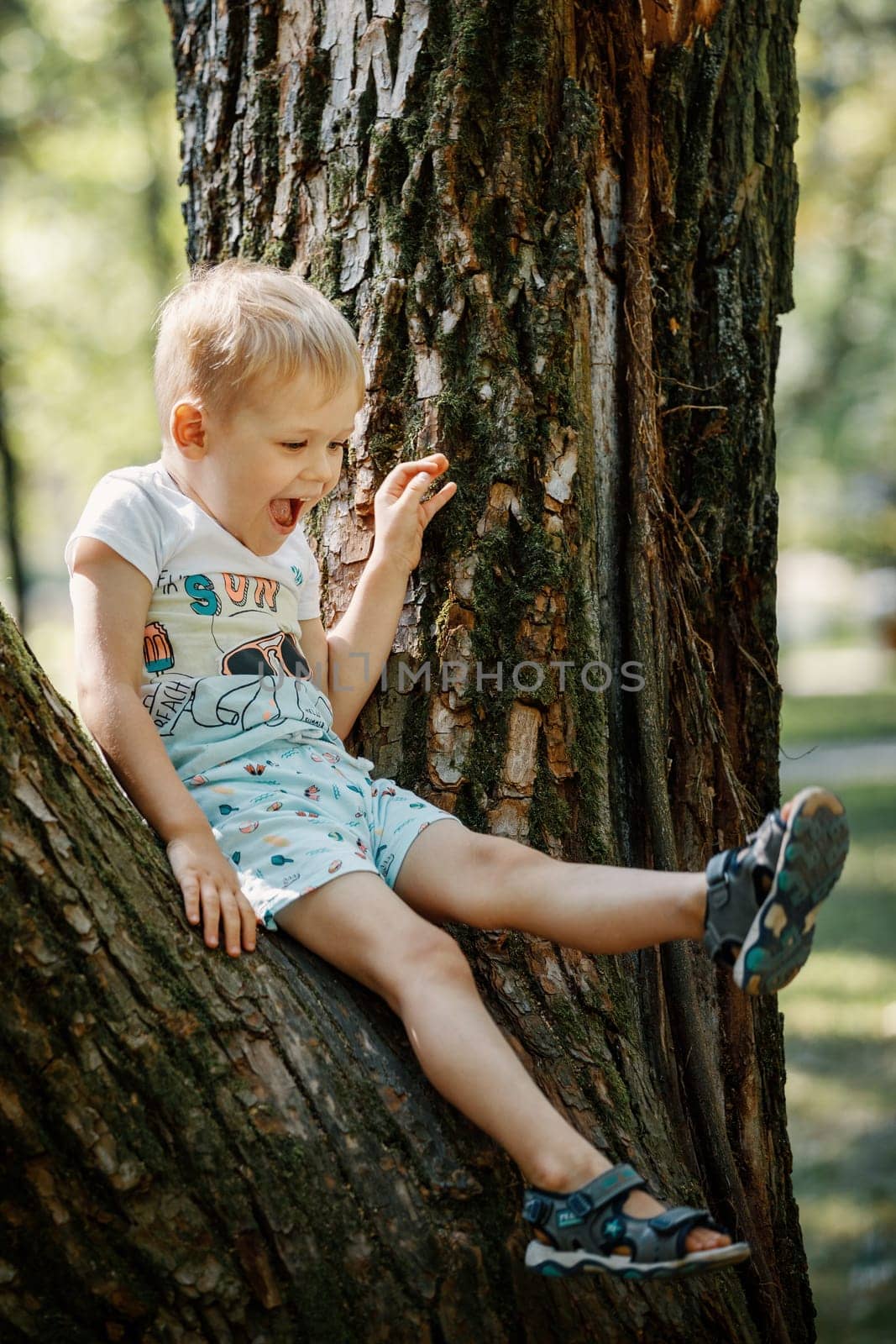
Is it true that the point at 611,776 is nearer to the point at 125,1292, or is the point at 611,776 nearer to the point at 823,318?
the point at 125,1292

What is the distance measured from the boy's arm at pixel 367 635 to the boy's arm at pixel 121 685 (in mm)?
485

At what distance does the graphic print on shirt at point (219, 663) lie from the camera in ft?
7.93

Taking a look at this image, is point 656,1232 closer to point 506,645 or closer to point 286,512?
point 506,645

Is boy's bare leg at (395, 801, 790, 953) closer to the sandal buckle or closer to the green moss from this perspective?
the sandal buckle

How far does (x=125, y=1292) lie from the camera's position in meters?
1.78

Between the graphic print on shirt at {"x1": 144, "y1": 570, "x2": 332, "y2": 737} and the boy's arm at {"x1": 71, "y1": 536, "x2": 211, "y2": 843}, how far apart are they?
0.08 meters

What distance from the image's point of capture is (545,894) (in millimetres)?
2201

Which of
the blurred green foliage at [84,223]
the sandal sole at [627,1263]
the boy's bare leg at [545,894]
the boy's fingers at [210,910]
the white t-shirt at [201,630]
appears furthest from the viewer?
the blurred green foliage at [84,223]

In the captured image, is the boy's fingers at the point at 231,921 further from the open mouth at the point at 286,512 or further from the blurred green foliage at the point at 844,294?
the blurred green foliage at the point at 844,294

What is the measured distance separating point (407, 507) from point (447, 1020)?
1125 millimetres

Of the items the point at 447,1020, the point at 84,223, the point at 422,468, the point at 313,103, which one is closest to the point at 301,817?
the point at 447,1020

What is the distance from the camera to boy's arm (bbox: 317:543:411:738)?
105 inches

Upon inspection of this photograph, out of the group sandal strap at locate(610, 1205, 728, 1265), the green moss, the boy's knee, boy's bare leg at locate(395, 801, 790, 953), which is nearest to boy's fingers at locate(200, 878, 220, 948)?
the boy's knee

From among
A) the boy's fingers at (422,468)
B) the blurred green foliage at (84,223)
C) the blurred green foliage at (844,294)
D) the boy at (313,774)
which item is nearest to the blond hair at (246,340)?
the boy at (313,774)
